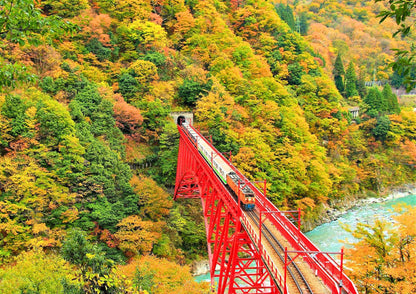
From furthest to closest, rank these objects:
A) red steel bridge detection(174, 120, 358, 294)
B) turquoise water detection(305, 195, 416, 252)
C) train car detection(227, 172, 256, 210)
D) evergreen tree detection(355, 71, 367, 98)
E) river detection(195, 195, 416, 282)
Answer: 1. evergreen tree detection(355, 71, 367, 98)
2. turquoise water detection(305, 195, 416, 252)
3. river detection(195, 195, 416, 282)
4. train car detection(227, 172, 256, 210)
5. red steel bridge detection(174, 120, 358, 294)

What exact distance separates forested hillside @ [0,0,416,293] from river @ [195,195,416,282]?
1.64 m

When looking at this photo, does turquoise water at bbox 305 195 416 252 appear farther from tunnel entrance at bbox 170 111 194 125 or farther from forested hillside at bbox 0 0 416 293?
tunnel entrance at bbox 170 111 194 125

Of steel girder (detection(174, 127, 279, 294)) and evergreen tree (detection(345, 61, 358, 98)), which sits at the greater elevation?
evergreen tree (detection(345, 61, 358, 98))

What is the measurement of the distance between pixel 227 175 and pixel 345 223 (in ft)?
52.4

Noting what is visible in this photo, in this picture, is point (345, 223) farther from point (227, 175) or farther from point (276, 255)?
Result: point (276, 255)

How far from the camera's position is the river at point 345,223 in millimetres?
25903

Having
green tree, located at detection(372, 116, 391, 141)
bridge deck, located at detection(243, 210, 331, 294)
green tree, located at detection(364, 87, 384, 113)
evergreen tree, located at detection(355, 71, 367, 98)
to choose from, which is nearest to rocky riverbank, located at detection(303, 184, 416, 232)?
green tree, located at detection(372, 116, 391, 141)

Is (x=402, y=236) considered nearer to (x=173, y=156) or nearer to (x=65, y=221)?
(x=65, y=221)

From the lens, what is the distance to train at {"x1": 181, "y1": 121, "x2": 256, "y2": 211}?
43.5 feet

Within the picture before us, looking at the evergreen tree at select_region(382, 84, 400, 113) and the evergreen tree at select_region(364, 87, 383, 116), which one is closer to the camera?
the evergreen tree at select_region(364, 87, 383, 116)

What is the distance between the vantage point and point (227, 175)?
49.9 feet

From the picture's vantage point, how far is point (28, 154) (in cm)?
2038

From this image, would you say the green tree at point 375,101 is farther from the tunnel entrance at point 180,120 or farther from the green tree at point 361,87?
the tunnel entrance at point 180,120

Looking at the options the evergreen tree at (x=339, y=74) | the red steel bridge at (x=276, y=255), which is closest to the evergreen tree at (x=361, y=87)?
the evergreen tree at (x=339, y=74)
